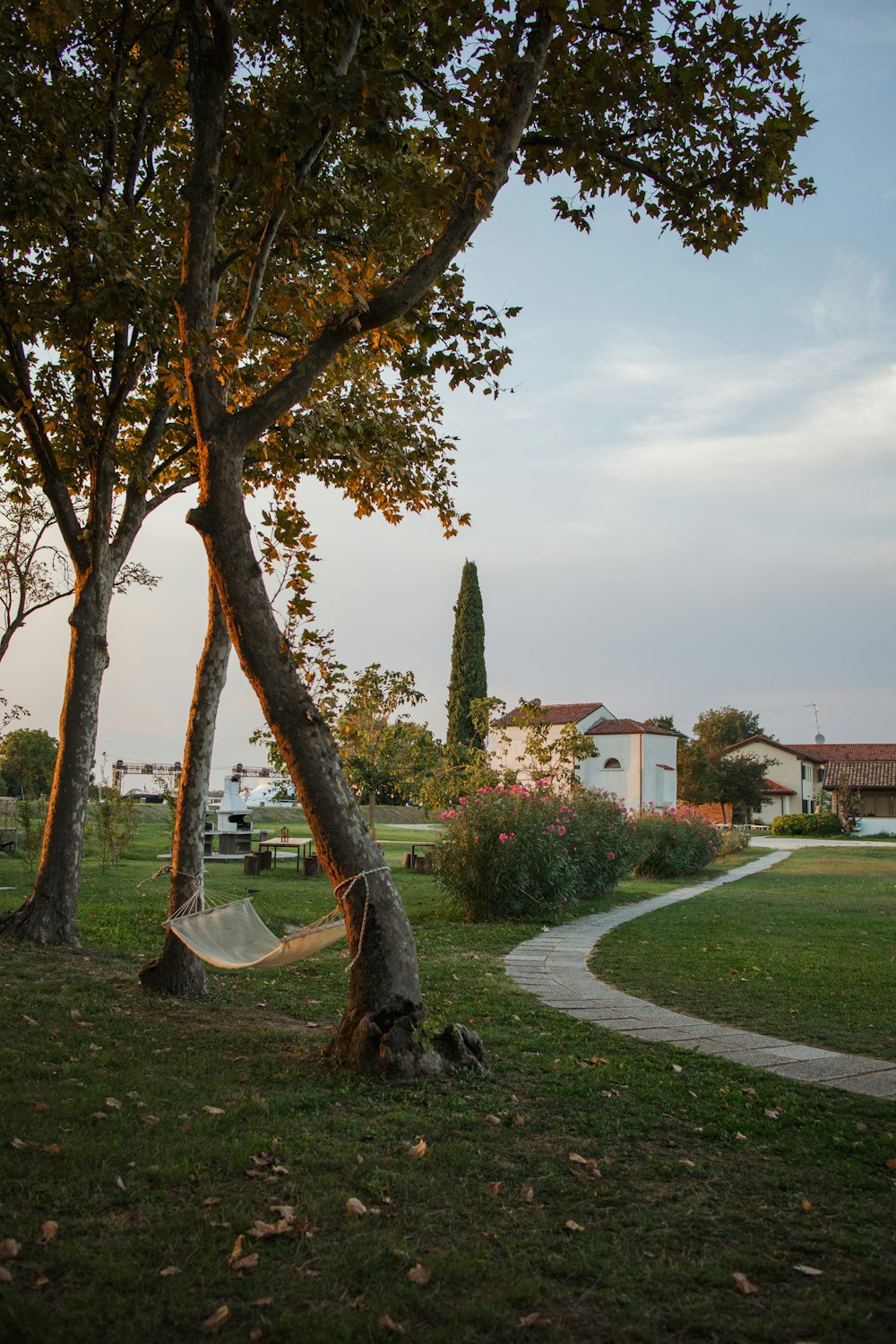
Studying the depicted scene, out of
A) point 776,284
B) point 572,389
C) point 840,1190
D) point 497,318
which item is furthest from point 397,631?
point 840,1190

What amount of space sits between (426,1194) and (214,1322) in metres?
1.00

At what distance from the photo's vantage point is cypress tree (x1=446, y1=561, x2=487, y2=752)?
36.2 metres

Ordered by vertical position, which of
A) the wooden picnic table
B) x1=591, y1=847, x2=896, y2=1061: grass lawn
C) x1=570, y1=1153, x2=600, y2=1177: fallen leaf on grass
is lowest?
x1=591, y1=847, x2=896, y2=1061: grass lawn

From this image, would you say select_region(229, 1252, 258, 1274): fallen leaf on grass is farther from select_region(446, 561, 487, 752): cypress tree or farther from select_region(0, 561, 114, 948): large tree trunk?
select_region(446, 561, 487, 752): cypress tree

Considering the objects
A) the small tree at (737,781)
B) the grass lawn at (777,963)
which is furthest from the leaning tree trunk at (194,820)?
the small tree at (737,781)

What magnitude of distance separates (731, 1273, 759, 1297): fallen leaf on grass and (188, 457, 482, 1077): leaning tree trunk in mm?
2060

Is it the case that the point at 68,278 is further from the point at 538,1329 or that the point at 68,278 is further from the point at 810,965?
the point at 810,965

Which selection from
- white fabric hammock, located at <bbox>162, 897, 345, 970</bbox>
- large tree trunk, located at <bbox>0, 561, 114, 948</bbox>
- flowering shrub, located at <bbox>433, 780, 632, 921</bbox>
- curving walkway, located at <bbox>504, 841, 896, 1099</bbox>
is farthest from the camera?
flowering shrub, located at <bbox>433, 780, 632, 921</bbox>

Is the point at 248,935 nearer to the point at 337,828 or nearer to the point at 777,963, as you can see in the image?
the point at 337,828

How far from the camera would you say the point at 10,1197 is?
304 centimetres

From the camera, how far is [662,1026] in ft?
19.7

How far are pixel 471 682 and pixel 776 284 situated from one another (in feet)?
90.4

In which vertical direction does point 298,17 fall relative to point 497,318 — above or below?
above

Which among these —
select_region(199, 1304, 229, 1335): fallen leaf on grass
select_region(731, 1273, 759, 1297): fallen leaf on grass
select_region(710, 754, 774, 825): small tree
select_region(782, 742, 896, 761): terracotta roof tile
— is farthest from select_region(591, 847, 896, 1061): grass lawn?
select_region(782, 742, 896, 761): terracotta roof tile
